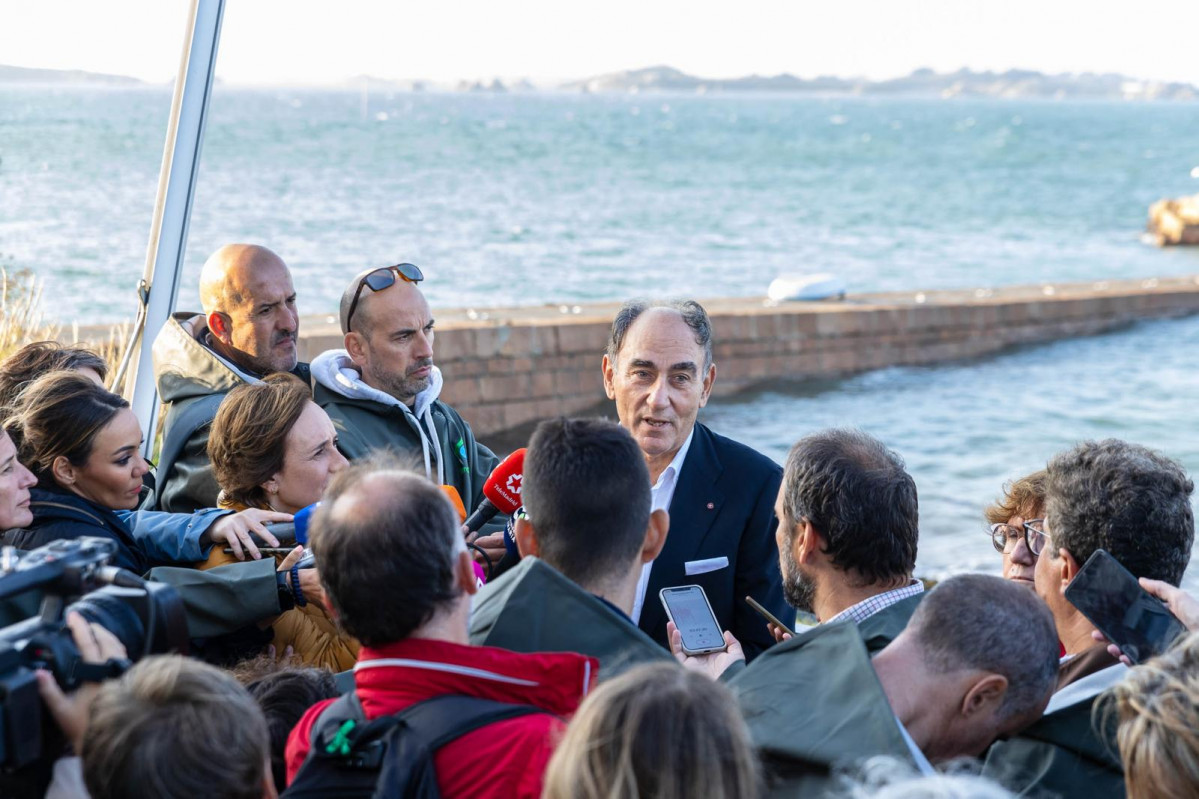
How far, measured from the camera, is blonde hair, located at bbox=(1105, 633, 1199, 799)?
1.68m

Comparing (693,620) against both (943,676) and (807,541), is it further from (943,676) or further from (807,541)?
(943,676)

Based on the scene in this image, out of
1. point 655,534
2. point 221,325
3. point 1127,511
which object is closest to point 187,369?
point 221,325

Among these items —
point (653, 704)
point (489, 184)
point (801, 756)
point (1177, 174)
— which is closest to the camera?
point (653, 704)

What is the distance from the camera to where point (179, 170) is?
Answer: 476 centimetres

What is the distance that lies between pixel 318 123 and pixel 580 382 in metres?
94.5

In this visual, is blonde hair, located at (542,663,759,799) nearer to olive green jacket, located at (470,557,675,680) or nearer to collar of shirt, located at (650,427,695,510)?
olive green jacket, located at (470,557,675,680)

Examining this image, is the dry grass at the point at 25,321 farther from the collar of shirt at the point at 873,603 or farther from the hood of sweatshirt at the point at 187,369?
the collar of shirt at the point at 873,603

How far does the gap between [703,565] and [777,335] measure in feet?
35.2

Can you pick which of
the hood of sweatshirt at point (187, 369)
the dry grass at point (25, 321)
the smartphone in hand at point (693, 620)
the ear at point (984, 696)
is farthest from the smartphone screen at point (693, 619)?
the dry grass at point (25, 321)

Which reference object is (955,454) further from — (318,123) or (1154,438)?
(318,123)

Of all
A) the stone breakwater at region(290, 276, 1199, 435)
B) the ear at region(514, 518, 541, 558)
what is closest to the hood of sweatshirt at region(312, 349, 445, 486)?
the ear at region(514, 518, 541, 558)

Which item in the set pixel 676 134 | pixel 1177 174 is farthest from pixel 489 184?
pixel 676 134

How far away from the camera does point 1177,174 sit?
72.1m

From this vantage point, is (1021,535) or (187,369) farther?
Answer: (187,369)
